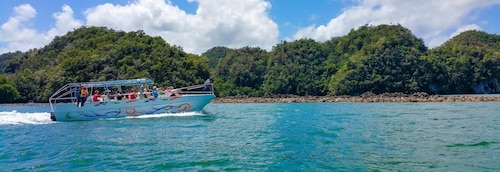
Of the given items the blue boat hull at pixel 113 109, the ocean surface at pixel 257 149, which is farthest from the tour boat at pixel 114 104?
the ocean surface at pixel 257 149

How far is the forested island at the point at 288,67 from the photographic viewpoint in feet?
282

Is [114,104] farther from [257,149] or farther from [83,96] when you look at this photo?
[257,149]

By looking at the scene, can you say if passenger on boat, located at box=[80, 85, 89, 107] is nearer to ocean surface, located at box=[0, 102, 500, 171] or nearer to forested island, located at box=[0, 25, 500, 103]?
ocean surface, located at box=[0, 102, 500, 171]

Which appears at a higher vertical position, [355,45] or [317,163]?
[355,45]

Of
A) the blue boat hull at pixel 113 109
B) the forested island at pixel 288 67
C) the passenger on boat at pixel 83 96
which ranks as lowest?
the blue boat hull at pixel 113 109

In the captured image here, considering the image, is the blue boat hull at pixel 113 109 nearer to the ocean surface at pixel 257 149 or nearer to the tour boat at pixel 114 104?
the tour boat at pixel 114 104

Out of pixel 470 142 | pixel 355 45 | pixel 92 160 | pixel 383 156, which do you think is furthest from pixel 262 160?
pixel 355 45

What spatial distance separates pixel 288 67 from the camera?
108438 mm

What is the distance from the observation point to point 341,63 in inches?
4250

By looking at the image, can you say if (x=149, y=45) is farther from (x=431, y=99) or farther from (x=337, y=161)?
(x=337, y=161)

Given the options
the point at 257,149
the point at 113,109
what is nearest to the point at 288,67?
the point at 113,109

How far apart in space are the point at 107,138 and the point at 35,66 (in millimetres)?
99591

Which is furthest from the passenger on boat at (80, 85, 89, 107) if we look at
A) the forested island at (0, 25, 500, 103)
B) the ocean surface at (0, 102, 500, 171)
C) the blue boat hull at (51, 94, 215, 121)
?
the forested island at (0, 25, 500, 103)

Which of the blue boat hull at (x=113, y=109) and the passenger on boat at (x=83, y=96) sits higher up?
the passenger on boat at (x=83, y=96)
